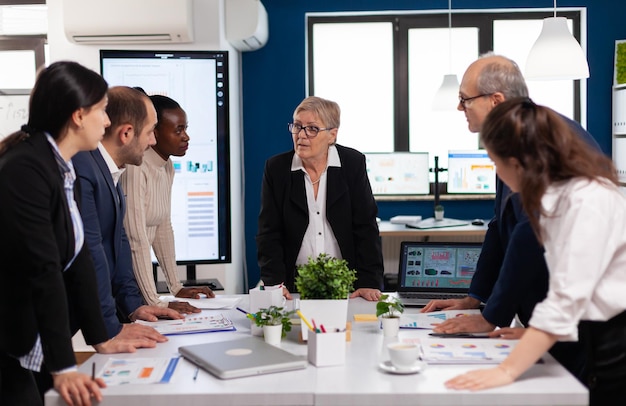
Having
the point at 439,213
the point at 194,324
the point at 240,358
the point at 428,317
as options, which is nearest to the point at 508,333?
the point at 428,317

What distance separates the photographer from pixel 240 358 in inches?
78.2

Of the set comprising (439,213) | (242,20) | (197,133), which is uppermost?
(242,20)

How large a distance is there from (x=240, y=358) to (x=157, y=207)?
3.81 feet

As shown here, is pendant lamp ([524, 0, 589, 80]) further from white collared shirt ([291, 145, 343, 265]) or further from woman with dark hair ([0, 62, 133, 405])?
woman with dark hair ([0, 62, 133, 405])

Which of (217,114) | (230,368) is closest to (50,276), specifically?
(230,368)

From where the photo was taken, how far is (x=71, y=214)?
201 cm

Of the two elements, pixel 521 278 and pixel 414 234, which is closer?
pixel 521 278

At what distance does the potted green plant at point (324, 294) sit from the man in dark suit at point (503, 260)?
13.7 inches

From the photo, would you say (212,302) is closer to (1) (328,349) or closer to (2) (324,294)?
(2) (324,294)

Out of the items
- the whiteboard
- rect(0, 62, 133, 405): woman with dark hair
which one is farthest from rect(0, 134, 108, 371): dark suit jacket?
the whiteboard

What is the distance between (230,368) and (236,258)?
4574 millimetres

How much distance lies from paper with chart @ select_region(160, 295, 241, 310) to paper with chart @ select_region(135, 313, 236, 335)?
5.6 inches

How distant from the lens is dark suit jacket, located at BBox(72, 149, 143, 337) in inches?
89.9

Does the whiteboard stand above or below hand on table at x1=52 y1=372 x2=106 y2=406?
above
